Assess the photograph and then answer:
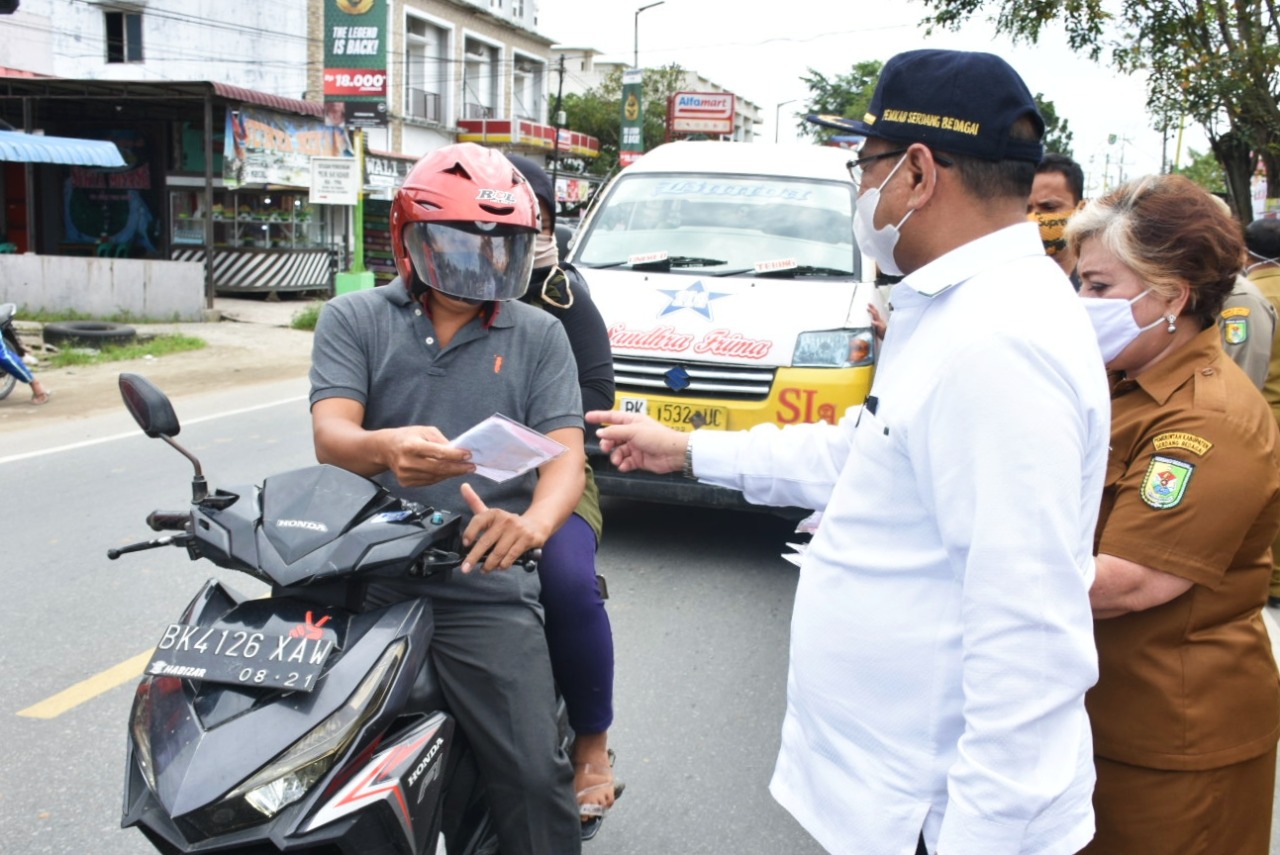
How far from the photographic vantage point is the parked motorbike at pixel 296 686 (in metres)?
1.78

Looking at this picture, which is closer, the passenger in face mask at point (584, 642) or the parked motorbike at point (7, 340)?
the passenger in face mask at point (584, 642)

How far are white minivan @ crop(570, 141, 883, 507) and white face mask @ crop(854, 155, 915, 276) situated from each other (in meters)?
3.34

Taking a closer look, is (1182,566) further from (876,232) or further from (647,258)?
(647,258)

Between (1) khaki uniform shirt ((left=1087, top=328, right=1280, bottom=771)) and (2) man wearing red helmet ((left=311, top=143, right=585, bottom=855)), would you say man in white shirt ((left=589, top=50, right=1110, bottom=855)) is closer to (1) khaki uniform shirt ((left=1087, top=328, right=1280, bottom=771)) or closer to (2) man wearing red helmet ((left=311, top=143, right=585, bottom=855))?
(1) khaki uniform shirt ((left=1087, top=328, right=1280, bottom=771))

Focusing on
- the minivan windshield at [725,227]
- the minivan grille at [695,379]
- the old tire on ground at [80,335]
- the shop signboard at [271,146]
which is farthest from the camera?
the shop signboard at [271,146]

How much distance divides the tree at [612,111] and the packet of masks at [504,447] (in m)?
52.5

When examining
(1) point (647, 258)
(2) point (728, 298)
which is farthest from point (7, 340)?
(2) point (728, 298)

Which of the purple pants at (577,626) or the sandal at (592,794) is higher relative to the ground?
the purple pants at (577,626)

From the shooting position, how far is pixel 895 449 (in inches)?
Result: 61.9

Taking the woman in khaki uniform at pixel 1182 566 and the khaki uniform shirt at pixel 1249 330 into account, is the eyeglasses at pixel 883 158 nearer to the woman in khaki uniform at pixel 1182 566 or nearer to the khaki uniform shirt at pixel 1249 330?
the woman in khaki uniform at pixel 1182 566

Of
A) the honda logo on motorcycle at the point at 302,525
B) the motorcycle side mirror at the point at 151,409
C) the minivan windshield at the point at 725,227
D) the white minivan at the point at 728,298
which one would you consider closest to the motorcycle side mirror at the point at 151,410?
the motorcycle side mirror at the point at 151,409

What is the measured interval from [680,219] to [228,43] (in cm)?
3030

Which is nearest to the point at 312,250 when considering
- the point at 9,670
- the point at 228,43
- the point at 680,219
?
the point at 228,43

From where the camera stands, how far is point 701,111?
4331cm
